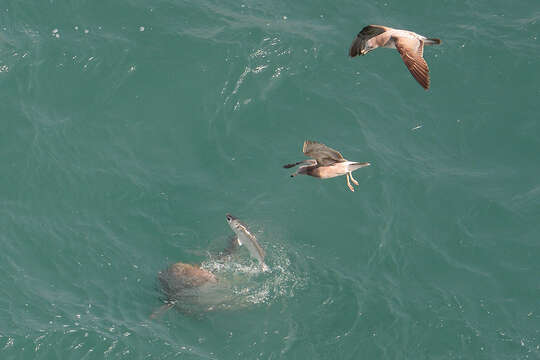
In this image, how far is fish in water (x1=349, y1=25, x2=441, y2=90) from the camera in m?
10.0

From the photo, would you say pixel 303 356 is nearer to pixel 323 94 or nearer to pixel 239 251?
pixel 239 251

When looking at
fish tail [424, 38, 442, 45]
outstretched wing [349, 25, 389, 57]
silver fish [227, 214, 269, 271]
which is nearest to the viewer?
fish tail [424, 38, 442, 45]

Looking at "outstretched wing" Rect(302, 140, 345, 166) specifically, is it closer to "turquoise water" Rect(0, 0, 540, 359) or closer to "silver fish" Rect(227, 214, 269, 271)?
"silver fish" Rect(227, 214, 269, 271)

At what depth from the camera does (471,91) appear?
57.4ft

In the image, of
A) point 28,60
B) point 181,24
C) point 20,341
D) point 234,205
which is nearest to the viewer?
point 20,341

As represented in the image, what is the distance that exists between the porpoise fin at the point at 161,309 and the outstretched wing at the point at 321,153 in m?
5.13

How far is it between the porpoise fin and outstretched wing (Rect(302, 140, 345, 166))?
202 inches

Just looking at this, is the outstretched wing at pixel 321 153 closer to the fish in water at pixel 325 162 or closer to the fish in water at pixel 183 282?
the fish in water at pixel 325 162

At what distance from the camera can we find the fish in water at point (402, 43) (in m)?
10.0

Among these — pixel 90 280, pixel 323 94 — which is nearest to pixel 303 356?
pixel 90 280

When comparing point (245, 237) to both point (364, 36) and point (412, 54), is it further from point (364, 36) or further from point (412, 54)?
point (412, 54)

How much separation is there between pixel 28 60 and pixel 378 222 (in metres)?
9.83

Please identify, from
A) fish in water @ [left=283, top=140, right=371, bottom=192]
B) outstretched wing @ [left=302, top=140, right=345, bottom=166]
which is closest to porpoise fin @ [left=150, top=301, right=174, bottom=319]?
fish in water @ [left=283, top=140, right=371, bottom=192]

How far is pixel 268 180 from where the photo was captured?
51.0 ft
